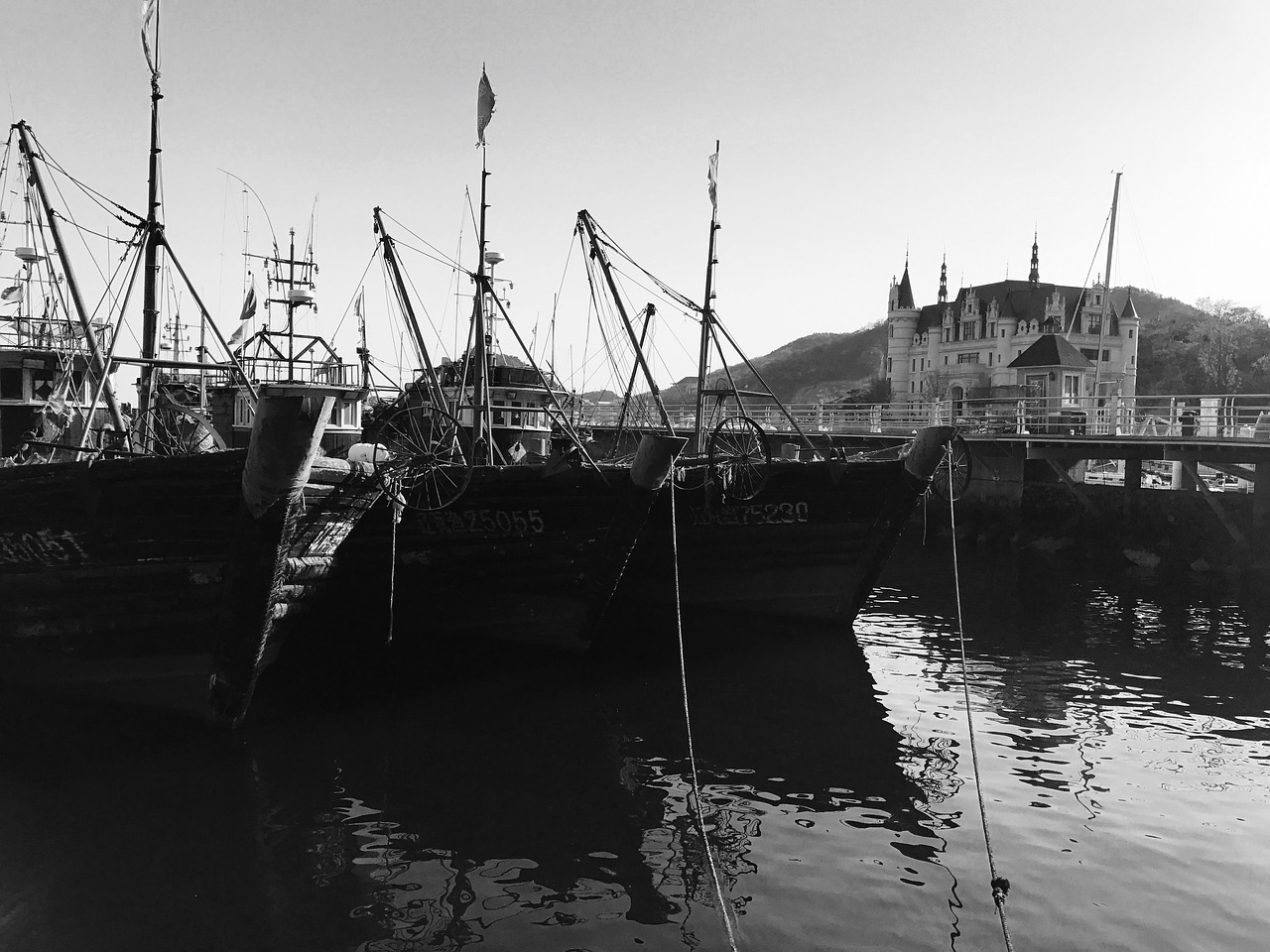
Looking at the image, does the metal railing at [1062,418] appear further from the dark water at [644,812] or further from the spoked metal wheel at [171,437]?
the spoked metal wheel at [171,437]

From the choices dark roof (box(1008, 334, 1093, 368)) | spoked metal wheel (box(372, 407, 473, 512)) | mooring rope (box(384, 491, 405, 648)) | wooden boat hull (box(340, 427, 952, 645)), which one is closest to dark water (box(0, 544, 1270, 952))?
mooring rope (box(384, 491, 405, 648))

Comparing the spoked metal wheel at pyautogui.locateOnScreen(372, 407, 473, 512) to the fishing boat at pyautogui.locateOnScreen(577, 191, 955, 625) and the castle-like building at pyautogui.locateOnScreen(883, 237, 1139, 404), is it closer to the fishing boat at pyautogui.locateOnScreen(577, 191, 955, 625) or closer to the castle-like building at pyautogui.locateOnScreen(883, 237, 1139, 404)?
the fishing boat at pyautogui.locateOnScreen(577, 191, 955, 625)

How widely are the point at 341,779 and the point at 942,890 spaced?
20.3 ft

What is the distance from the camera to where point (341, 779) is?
376 inches

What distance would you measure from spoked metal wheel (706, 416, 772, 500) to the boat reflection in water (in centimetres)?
342

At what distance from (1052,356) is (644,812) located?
228 ft

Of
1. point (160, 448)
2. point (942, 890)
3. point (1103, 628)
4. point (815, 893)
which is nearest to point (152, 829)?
point (815, 893)

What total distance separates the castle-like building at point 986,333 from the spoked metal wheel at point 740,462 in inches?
2902

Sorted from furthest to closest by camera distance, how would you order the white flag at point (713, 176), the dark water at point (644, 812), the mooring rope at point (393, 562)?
the white flag at point (713, 176) < the mooring rope at point (393, 562) < the dark water at point (644, 812)

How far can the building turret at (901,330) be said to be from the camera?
10350cm

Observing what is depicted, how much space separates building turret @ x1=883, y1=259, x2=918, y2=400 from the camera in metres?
104

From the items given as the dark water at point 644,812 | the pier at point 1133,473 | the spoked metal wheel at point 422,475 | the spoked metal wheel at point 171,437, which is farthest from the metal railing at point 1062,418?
the spoked metal wheel at point 171,437

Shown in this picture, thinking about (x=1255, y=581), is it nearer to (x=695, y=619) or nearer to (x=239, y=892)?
(x=695, y=619)

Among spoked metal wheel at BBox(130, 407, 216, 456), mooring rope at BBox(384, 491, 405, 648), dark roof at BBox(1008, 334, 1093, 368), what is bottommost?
mooring rope at BBox(384, 491, 405, 648)
